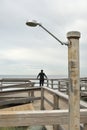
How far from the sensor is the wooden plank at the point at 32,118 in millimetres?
3441

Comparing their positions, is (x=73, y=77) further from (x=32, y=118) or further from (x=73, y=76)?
(x=32, y=118)

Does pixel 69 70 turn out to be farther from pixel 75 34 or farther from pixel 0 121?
pixel 0 121

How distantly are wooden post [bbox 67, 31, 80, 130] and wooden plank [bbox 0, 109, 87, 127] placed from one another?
0.45 meters

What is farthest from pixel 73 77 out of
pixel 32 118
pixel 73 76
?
pixel 32 118

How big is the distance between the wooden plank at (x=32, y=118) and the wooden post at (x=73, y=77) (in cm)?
45

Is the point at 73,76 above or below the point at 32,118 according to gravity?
above

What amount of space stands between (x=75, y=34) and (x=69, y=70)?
1.14 ft

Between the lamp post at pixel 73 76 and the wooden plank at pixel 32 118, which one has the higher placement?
the lamp post at pixel 73 76

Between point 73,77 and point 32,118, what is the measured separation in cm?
73

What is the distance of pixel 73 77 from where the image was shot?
3.08 metres

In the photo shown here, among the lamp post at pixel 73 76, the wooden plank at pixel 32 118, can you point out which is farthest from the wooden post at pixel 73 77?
the wooden plank at pixel 32 118

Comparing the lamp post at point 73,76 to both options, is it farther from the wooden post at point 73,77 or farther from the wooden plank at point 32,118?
the wooden plank at point 32,118

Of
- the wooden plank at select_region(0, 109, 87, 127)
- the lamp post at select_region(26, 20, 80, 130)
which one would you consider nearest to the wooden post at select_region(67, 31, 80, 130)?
the lamp post at select_region(26, 20, 80, 130)

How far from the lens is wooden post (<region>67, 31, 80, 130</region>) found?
10.1ft
